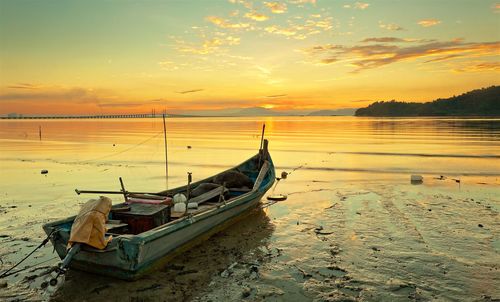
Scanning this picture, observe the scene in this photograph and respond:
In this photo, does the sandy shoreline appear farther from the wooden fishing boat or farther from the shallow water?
the wooden fishing boat

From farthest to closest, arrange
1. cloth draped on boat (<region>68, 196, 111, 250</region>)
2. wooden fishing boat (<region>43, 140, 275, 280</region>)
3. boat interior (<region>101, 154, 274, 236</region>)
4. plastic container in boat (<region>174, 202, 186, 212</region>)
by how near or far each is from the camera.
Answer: plastic container in boat (<region>174, 202, 186, 212</region>) → boat interior (<region>101, 154, 274, 236</region>) → wooden fishing boat (<region>43, 140, 275, 280</region>) → cloth draped on boat (<region>68, 196, 111, 250</region>)

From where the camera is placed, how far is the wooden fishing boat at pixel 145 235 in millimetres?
8031

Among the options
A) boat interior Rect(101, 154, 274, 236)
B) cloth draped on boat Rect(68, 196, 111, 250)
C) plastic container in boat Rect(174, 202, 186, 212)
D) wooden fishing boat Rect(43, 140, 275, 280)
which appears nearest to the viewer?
cloth draped on boat Rect(68, 196, 111, 250)

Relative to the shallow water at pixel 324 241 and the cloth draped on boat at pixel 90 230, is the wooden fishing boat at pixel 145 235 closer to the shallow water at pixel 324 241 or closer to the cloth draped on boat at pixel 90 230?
the cloth draped on boat at pixel 90 230

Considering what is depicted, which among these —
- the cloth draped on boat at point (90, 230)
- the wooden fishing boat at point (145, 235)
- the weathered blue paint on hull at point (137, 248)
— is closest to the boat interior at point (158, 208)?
the wooden fishing boat at point (145, 235)

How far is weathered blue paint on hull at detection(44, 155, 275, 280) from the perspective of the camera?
7.99 m

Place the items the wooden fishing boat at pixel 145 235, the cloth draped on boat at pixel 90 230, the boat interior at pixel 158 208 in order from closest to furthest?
the cloth draped on boat at pixel 90 230
the wooden fishing boat at pixel 145 235
the boat interior at pixel 158 208

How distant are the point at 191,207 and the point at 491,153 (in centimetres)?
3016

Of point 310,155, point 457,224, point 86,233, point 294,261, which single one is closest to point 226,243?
point 294,261

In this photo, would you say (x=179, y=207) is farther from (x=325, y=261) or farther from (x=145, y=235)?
(x=325, y=261)

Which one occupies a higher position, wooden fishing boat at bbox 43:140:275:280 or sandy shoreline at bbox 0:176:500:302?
wooden fishing boat at bbox 43:140:275:280

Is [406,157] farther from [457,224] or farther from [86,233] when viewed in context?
[86,233]

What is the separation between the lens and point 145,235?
26.9 feet

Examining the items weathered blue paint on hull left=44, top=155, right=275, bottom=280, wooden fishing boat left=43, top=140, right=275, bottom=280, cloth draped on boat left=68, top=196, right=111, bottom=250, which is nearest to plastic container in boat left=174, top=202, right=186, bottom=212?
wooden fishing boat left=43, top=140, right=275, bottom=280
